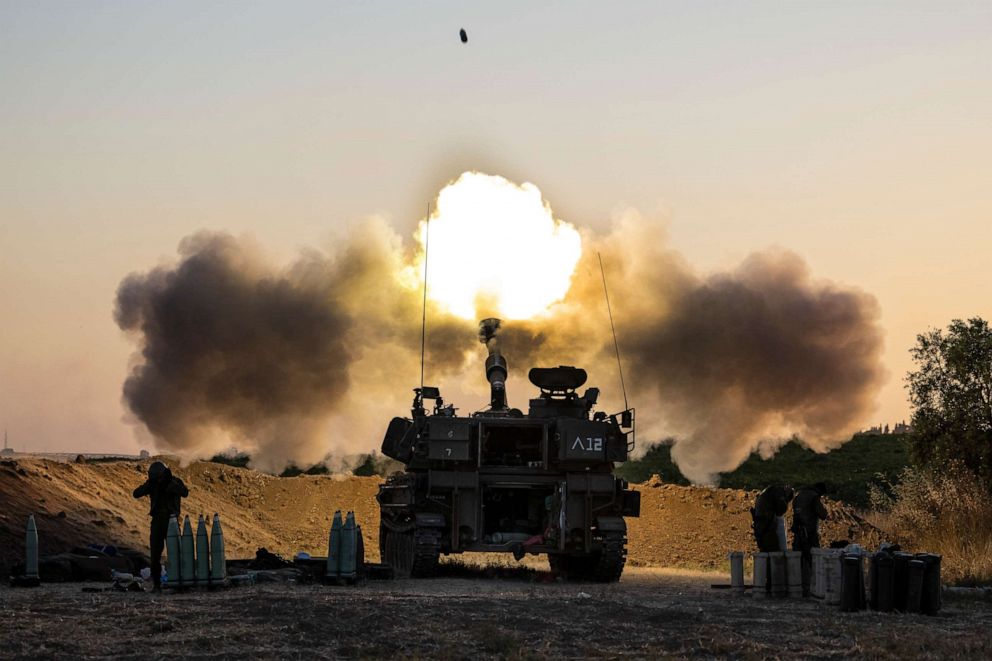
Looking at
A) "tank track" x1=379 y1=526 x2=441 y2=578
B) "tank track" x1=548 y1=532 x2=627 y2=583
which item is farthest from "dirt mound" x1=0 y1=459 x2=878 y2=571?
"tank track" x1=548 y1=532 x2=627 y2=583

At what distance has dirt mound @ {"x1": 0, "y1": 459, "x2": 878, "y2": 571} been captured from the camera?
1286 inches

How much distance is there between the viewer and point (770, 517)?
25.3 meters

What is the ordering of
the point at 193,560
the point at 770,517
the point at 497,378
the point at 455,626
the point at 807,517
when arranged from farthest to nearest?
the point at 497,378 → the point at 770,517 → the point at 807,517 → the point at 193,560 → the point at 455,626

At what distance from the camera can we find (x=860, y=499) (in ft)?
178

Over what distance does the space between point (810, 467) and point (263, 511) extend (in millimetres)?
30648

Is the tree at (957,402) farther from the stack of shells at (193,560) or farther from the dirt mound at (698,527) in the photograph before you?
the stack of shells at (193,560)

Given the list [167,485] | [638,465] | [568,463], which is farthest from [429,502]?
[638,465]

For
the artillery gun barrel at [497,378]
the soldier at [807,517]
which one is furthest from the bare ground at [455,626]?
the artillery gun barrel at [497,378]

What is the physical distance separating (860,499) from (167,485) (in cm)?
3624

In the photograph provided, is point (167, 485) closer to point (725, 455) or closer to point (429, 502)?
point (429, 502)

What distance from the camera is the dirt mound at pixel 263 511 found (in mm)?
32656

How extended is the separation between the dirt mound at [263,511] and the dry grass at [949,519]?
2.60 meters

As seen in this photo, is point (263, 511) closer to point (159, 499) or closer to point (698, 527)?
point (698, 527)

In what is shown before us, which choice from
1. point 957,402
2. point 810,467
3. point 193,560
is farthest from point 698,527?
point 810,467
